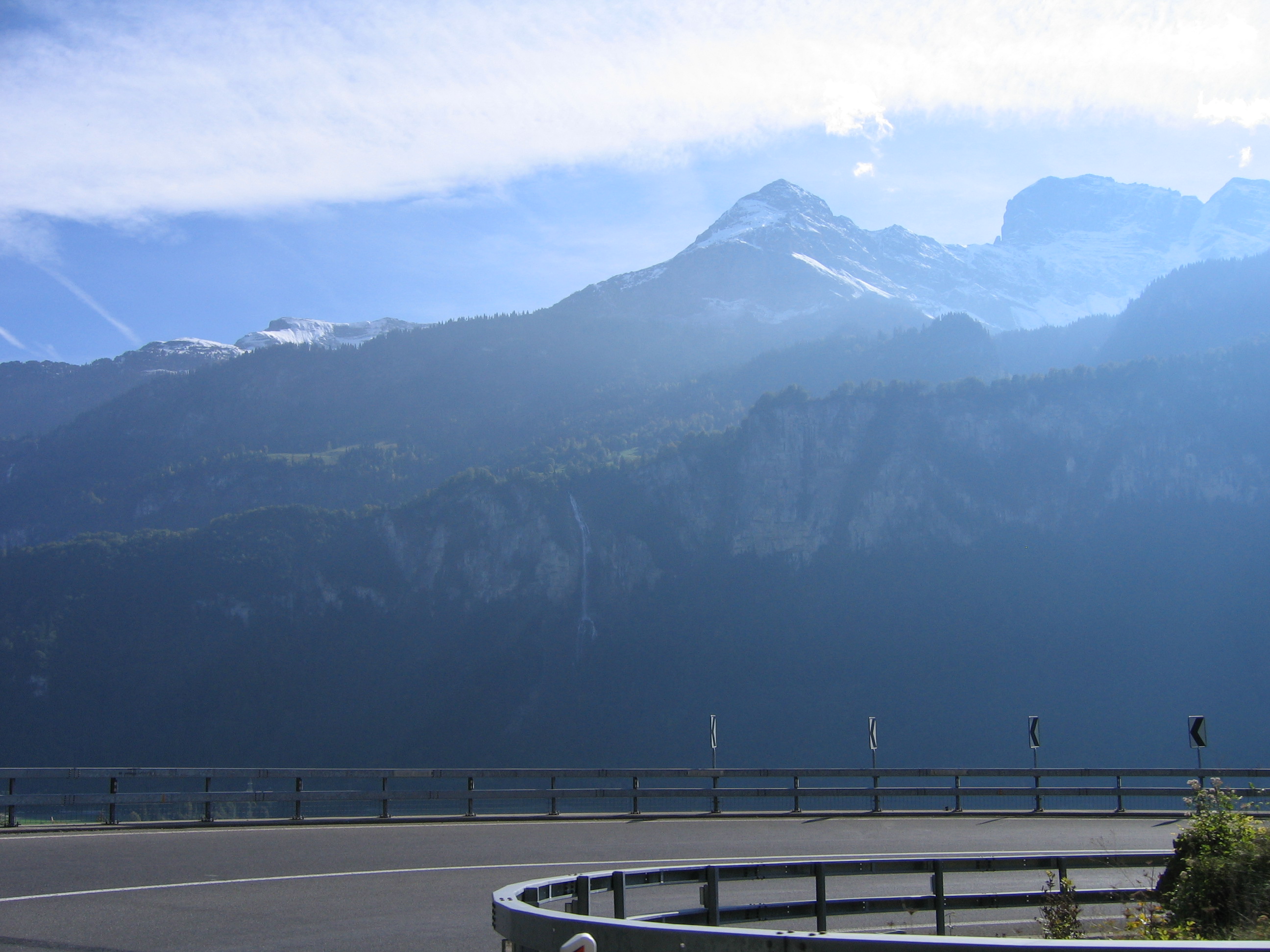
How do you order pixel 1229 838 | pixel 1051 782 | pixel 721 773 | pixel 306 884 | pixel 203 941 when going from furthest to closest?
pixel 1051 782 → pixel 721 773 → pixel 306 884 → pixel 203 941 → pixel 1229 838

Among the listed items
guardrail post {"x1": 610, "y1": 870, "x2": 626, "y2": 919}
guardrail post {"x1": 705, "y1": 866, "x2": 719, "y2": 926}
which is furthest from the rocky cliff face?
guardrail post {"x1": 610, "y1": 870, "x2": 626, "y2": 919}

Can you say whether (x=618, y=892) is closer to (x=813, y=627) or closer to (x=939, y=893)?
(x=939, y=893)

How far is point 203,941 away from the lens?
9.37m

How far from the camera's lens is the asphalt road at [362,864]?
9.77 meters

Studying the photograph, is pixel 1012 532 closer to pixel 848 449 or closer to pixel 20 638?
pixel 848 449

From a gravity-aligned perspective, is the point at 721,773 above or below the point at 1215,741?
above

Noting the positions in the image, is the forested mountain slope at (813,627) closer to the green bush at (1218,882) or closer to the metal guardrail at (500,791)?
the metal guardrail at (500,791)

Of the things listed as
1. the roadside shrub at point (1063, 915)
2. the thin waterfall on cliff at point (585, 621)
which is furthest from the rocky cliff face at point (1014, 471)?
the roadside shrub at point (1063, 915)

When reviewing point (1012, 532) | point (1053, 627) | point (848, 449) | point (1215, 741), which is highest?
point (848, 449)

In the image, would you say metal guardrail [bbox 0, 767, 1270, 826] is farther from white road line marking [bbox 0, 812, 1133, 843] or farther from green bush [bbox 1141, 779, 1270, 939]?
green bush [bbox 1141, 779, 1270, 939]

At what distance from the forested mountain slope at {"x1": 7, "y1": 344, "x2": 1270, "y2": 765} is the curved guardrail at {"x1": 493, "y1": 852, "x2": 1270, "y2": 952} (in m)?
159

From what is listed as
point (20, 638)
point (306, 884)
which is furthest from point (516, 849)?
point (20, 638)

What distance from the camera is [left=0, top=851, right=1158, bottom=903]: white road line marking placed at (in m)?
11.8

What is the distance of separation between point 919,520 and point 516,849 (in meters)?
184
